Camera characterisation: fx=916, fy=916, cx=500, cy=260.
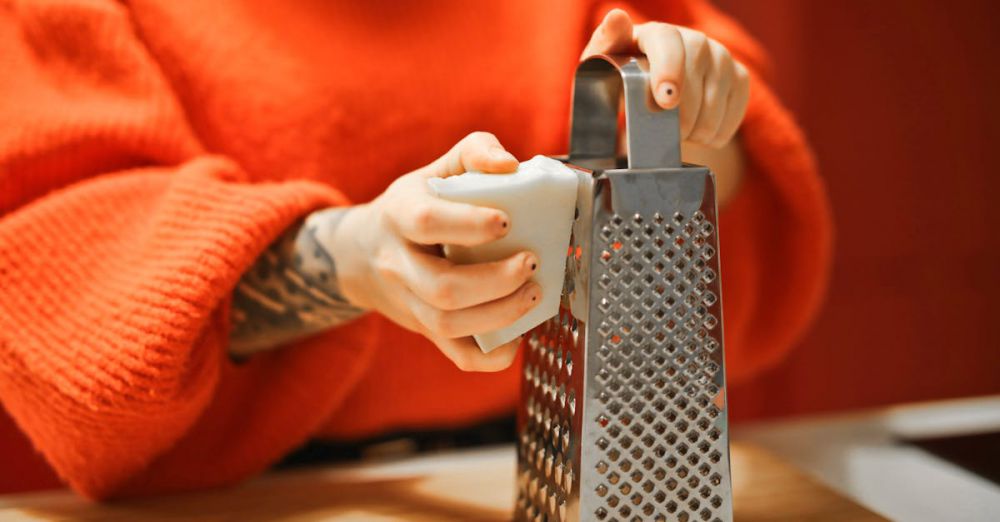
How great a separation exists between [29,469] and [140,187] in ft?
1.13

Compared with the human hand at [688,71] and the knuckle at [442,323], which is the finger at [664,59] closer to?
the human hand at [688,71]

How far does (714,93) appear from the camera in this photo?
1.58 feet

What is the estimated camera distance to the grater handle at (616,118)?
1.39 ft

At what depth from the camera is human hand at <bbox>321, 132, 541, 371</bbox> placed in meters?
0.40

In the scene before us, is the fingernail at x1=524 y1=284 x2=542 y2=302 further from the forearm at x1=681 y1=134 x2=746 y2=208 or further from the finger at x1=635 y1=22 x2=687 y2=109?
the forearm at x1=681 y1=134 x2=746 y2=208

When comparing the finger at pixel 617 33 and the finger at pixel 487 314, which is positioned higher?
the finger at pixel 617 33

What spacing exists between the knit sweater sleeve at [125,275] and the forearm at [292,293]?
2cm

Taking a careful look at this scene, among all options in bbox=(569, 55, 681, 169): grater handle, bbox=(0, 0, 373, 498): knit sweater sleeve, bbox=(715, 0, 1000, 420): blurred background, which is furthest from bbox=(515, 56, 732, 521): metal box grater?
bbox=(715, 0, 1000, 420): blurred background

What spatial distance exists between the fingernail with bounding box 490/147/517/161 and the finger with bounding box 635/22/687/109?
7 cm

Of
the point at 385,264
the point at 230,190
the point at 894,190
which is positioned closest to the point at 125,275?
the point at 230,190

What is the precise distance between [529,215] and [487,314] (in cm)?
5

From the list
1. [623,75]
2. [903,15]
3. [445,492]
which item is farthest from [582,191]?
[903,15]

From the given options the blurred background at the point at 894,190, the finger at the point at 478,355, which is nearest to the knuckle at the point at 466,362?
the finger at the point at 478,355

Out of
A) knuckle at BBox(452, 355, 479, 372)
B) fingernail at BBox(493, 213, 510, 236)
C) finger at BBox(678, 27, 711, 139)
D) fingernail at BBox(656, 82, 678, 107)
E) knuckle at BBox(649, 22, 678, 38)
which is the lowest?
knuckle at BBox(452, 355, 479, 372)
